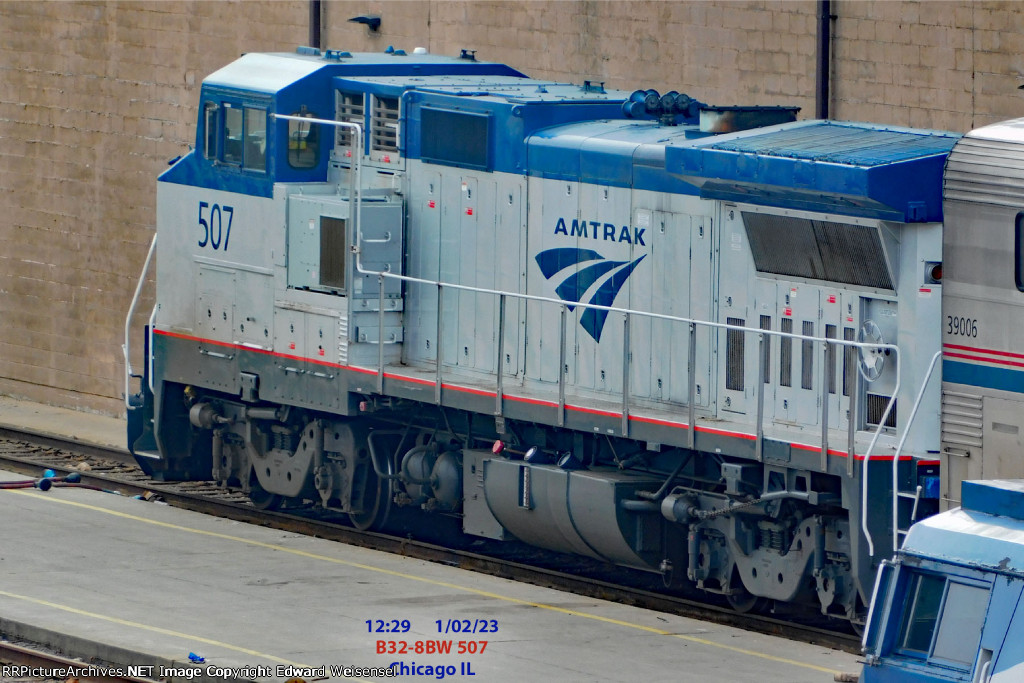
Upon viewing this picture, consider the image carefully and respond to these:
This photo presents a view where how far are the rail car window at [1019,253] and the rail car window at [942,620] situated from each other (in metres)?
4.03

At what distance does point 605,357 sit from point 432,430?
7.14 feet

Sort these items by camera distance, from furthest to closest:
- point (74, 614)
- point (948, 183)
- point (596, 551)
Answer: point (596, 551) → point (74, 614) → point (948, 183)

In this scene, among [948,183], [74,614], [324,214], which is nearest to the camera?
[948,183]

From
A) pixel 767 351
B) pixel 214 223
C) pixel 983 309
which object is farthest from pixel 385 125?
pixel 983 309

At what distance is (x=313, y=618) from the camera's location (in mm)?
14273

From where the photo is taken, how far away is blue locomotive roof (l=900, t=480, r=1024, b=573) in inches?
341

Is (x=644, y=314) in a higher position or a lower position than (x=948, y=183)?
lower

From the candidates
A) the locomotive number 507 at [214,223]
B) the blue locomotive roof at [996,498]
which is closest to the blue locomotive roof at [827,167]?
the blue locomotive roof at [996,498]

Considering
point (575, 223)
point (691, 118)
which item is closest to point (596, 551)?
point (575, 223)

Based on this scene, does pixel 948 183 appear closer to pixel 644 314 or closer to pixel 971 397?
pixel 971 397

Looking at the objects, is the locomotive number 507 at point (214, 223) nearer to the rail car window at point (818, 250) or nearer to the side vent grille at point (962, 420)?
the rail car window at point (818, 250)

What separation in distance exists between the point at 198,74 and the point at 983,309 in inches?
546

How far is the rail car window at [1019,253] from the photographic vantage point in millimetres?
12469

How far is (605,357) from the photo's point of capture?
16.0 metres
